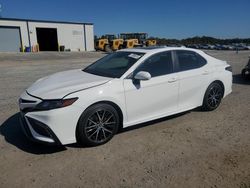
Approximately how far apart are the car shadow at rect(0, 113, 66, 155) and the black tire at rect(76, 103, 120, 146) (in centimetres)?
44

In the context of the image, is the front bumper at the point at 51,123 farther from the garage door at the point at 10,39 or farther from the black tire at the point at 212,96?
the garage door at the point at 10,39

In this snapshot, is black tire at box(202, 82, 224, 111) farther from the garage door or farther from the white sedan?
the garage door

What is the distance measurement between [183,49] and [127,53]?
3.98 feet

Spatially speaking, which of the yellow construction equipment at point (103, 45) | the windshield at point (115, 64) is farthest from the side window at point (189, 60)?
the yellow construction equipment at point (103, 45)

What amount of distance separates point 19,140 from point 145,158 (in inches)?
85.1

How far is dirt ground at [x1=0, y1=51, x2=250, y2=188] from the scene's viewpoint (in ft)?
9.16

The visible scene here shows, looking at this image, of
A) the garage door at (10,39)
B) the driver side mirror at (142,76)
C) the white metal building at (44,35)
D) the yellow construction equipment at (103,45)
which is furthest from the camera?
the yellow construction equipment at (103,45)

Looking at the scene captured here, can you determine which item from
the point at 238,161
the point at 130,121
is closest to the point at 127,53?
the point at 130,121

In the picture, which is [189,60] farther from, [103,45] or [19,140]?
[103,45]

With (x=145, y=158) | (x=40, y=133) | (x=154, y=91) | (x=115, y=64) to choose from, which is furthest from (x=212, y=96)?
(x=40, y=133)

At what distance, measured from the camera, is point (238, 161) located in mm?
3188

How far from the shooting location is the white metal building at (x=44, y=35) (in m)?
33.8

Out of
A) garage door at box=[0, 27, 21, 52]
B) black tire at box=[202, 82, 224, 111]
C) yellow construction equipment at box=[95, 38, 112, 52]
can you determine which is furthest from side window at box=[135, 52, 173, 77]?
garage door at box=[0, 27, 21, 52]

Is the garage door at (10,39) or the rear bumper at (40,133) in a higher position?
the garage door at (10,39)
